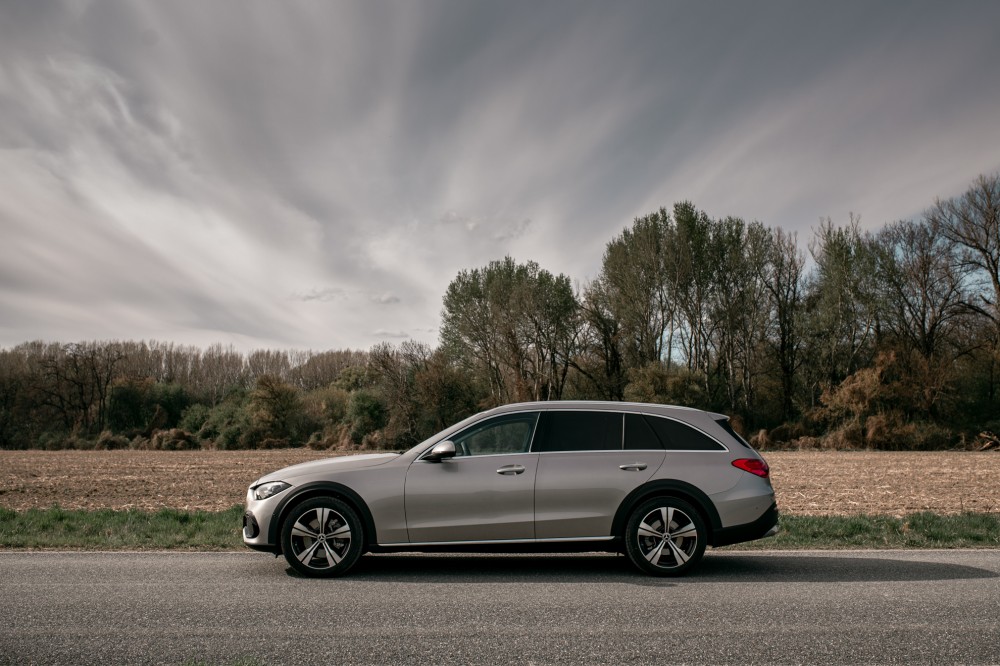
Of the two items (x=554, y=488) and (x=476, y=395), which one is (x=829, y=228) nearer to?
(x=476, y=395)

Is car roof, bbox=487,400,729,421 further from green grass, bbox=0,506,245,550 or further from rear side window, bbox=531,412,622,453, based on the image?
green grass, bbox=0,506,245,550

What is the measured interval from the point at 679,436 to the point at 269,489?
163 inches

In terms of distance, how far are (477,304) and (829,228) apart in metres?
24.5

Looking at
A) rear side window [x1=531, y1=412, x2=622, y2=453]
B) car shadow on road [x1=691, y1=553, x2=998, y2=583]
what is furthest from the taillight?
rear side window [x1=531, y1=412, x2=622, y2=453]

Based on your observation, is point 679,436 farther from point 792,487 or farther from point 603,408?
point 792,487

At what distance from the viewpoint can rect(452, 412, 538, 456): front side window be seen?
754 cm

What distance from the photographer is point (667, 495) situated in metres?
7.41

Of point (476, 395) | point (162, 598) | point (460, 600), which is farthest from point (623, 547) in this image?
point (476, 395)

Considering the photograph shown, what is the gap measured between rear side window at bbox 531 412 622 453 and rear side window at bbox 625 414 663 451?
0.28 ft

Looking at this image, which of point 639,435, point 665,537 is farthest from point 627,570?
point 639,435

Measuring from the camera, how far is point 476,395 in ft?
173

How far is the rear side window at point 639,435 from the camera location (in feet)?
25.0

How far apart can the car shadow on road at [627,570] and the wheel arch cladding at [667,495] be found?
1.61ft

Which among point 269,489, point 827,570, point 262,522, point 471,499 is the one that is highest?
point 269,489
